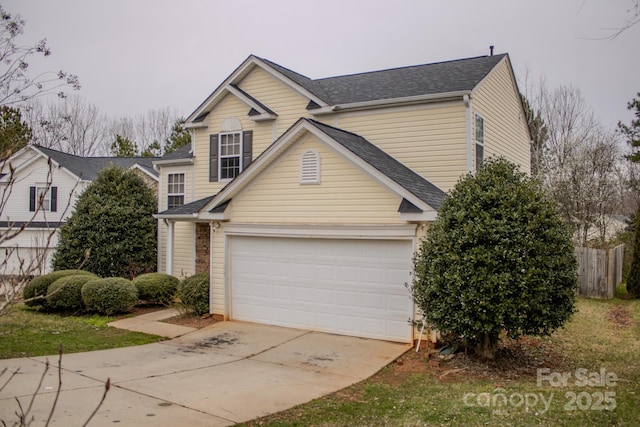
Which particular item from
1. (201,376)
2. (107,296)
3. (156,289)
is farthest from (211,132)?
(201,376)

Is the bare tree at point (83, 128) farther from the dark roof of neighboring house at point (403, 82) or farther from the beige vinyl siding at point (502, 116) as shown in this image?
the beige vinyl siding at point (502, 116)

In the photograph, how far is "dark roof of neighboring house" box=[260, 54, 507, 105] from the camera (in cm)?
1395

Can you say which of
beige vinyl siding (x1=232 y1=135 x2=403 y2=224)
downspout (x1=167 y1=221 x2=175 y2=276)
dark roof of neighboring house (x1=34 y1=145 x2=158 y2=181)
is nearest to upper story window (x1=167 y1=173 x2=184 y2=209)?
downspout (x1=167 y1=221 x2=175 y2=276)

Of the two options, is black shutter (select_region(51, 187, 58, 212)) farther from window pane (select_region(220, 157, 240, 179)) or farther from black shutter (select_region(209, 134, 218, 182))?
window pane (select_region(220, 157, 240, 179))

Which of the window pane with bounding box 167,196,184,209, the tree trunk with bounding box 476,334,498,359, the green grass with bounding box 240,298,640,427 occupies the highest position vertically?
the window pane with bounding box 167,196,184,209

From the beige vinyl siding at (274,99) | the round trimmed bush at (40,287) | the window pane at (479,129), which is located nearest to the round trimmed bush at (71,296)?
the round trimmed bush at (40,287)

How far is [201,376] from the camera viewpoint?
8.46 m

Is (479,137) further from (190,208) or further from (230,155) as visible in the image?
(190,208)

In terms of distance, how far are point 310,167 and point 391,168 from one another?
73.6 inches

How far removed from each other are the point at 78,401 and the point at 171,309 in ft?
26.4

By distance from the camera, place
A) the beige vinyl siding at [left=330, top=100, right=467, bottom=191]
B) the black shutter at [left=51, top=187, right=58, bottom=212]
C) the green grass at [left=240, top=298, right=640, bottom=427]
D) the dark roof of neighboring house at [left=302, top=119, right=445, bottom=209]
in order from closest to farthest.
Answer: the green grass at [left=240, top=298, right=640, bottom=427] → the dark roof of neighboring house at [left=302, top=119, right=445, bottom=209] → the beige vinyl siding at [left=330, top=100, right=467, bottom=191] → the black shutter at [left=51, top=187, right=58, bottom=212]

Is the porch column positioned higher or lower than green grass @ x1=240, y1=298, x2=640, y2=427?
higher

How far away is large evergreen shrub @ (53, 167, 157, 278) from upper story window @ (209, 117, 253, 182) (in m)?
3.55

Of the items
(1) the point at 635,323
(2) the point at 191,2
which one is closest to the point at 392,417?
(1) the point at 635,323
